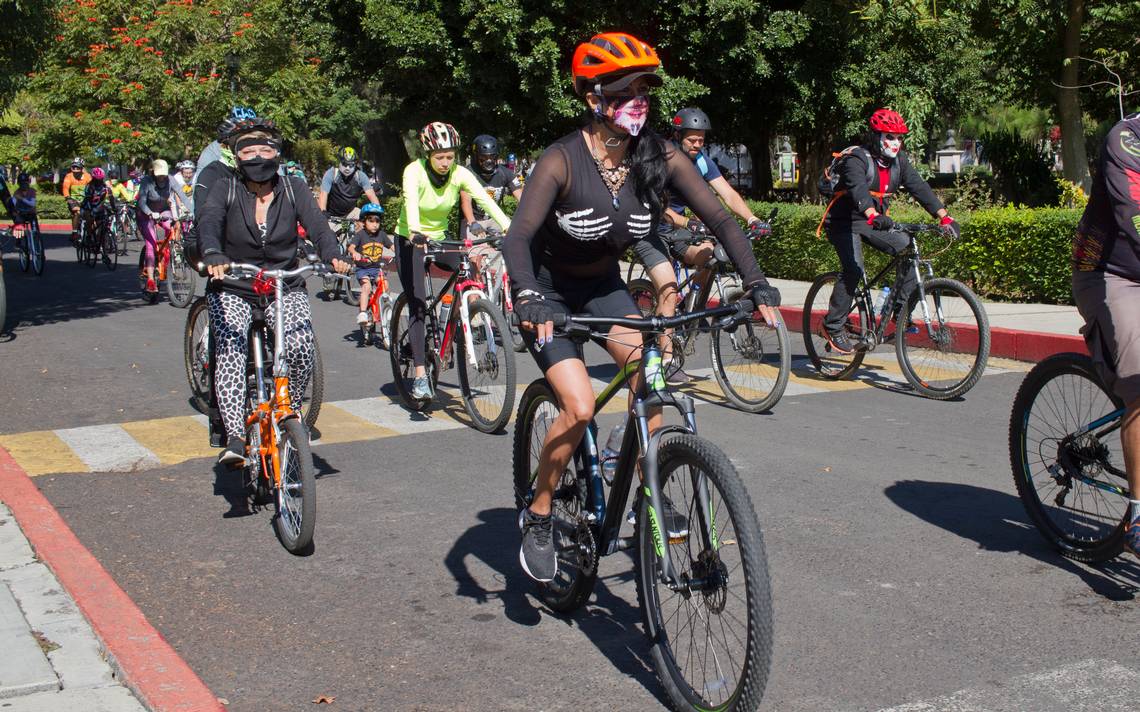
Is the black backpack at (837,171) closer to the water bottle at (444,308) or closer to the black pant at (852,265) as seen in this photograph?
the black pant at (852,265)

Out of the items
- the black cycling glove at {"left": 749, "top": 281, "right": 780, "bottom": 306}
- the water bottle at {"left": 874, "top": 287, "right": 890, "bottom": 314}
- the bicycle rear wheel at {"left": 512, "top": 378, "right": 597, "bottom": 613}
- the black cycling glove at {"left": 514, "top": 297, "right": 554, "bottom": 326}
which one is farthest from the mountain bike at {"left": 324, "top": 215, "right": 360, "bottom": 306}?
the black cycling glove at {"left": 749, "top": 281, "right": 780, "bottom": 306}

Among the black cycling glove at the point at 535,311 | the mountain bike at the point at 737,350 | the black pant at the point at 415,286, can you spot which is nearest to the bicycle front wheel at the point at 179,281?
the black pant at the point at 415,286

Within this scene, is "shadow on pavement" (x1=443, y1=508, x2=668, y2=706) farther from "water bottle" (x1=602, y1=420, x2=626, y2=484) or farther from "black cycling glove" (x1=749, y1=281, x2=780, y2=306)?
"black cycling glove" (x1=749, y1=281, x2=780, y2=306)

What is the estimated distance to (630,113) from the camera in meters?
4.38

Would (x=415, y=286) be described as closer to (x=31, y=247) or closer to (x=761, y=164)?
(x=31, y=247)

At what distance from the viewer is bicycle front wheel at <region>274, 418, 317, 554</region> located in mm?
5664

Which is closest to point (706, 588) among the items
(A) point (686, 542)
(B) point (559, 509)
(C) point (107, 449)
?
(A) point (686, 542)

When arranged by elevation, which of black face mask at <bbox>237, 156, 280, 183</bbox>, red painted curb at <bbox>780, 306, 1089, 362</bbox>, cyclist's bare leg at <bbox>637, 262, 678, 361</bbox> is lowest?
red painted curb at <bbox>780, 306, 1089, 362</bbox>

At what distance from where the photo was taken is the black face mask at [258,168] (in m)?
6.48

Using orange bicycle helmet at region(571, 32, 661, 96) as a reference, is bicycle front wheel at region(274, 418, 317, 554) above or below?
below

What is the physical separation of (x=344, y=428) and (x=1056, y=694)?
18.6ft

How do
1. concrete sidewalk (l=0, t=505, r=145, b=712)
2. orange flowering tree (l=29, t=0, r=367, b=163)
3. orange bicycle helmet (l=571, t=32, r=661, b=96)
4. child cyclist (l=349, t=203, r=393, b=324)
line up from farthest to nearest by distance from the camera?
orange flowering tree (l=29, t=0, r=367, b=163)
child cyclist (l=349, t=203, r=393, b=324)
orange bicycle helmet (l=571, t=32, r=661, b=96)
concrete sidewalk (l=0, t=505, r=145, b=712)

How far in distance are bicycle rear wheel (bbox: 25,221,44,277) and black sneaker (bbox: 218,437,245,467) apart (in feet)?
51.3

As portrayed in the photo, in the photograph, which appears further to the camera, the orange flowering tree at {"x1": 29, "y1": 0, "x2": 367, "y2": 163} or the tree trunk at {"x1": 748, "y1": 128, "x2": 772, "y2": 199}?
the orange flowering tree at {"x1": 29, "y1": 0, "x2": 367, "y2": 163}
